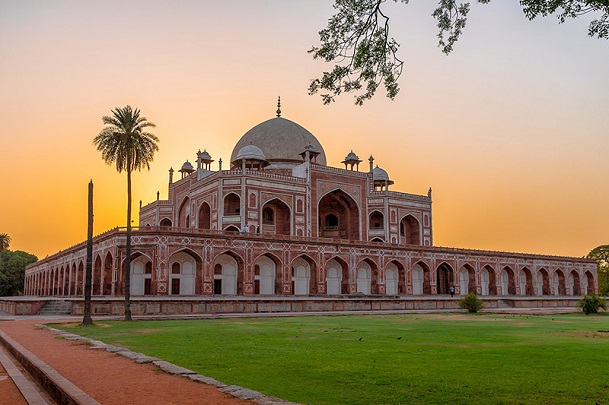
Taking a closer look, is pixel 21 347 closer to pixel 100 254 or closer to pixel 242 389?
pixel 242 389

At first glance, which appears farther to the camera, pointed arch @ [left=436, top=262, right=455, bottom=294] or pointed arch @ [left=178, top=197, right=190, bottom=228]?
pointed arch @ [left=178, top=197, right=190, bottom=228]

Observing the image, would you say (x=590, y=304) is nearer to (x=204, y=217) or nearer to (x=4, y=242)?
(x=204, y=217)

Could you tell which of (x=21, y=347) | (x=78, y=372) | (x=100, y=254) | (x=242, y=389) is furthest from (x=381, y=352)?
(x=100, y=254)

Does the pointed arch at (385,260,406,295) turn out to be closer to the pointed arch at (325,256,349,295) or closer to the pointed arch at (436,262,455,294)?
the pointed arch at (325,256,349,295)

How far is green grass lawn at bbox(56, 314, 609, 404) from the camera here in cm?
617

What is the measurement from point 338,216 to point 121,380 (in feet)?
150

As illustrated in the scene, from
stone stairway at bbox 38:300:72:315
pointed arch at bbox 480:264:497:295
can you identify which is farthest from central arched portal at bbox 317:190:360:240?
stone stairway at bbox 38:300:72:315

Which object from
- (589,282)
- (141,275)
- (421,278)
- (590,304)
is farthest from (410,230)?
(590,304)

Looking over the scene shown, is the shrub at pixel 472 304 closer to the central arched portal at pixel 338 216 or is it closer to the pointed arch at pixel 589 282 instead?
the central arched portal at pixel 338 216

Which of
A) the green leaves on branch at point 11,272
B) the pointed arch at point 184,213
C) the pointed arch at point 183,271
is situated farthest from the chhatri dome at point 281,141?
the green leaves on branch at point 11,272

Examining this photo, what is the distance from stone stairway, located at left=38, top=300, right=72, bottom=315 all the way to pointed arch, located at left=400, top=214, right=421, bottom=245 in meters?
34.8

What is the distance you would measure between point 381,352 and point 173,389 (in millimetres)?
4392

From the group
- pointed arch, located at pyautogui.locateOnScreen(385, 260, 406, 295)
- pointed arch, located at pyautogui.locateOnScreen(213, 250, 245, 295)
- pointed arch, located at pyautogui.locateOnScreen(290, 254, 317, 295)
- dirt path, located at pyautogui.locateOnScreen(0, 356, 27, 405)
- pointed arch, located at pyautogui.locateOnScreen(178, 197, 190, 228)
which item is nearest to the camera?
dirt path, located at pyautogui.locateOnScreen(0, 356, 27, 405)

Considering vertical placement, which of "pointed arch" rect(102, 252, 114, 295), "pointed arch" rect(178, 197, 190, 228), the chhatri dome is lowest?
"pointed arch" rect(102, 252, 114, 295)
